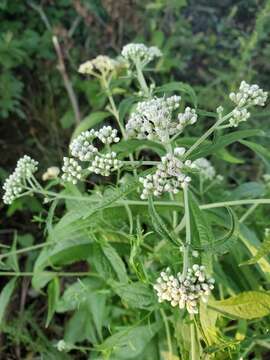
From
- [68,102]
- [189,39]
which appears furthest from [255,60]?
[68,102]

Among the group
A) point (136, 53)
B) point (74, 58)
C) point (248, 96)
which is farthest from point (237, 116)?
point (74, 58)

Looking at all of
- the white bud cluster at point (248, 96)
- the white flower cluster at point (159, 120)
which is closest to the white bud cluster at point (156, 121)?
the white flower cluster at point (159, 120)

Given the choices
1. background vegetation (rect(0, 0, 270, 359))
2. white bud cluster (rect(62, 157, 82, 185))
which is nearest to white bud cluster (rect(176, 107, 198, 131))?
white bud cluster (rect(62, 157, 82, 185))

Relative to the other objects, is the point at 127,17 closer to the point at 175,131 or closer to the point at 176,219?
the point at 176,219

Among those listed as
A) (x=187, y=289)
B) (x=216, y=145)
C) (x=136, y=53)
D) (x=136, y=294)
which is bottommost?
(x=187, y=289)

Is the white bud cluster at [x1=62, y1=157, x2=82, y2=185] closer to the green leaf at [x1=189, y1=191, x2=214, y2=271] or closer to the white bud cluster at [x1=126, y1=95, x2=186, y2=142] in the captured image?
the white bud cluster at [x1=126, y1=95, x2=186, y2=142]

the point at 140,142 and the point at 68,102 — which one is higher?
the point at 68,102

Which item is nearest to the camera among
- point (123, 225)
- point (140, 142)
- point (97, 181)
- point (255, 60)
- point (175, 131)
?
point (175, 131)

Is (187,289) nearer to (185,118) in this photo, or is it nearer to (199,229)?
(199,229)
